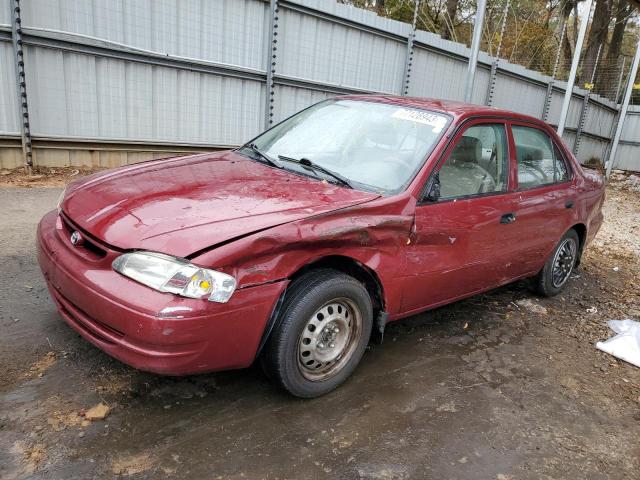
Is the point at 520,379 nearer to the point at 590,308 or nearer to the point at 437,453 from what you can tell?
the point at 437,453

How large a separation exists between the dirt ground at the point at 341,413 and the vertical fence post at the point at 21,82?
11.0 ft

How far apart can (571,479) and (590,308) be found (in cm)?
277

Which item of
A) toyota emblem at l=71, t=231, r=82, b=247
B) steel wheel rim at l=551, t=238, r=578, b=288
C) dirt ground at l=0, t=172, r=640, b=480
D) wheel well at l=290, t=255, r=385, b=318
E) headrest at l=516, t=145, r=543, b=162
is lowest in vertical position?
dirt ground at l=0, t=172, r=640, b=480

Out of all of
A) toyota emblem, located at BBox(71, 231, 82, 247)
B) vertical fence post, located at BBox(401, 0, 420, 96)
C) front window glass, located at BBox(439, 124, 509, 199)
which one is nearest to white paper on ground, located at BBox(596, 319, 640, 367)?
front window glass, located at BBox(439, 124, 509, 199)

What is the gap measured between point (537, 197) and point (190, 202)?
2825mm

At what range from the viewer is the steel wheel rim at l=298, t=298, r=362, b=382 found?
2.78 m

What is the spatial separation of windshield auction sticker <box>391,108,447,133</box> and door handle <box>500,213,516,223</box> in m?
0.84

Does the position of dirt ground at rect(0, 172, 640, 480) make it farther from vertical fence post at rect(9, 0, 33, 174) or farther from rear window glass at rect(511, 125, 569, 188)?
vertical fence post at rect(9, 0, 33, 174)

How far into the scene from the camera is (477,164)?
145 inches

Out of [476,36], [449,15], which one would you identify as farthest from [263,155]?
[449,15]

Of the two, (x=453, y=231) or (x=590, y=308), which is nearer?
(x=453, y=231)

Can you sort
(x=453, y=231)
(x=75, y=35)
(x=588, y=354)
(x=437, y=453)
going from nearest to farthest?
(x=437, y=453)
(x=453, y=231)
(x=588, y=354)
(x=75, y=35)

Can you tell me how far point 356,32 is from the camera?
9883mm

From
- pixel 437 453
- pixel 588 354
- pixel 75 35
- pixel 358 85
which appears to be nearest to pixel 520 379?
pixel 588 354
